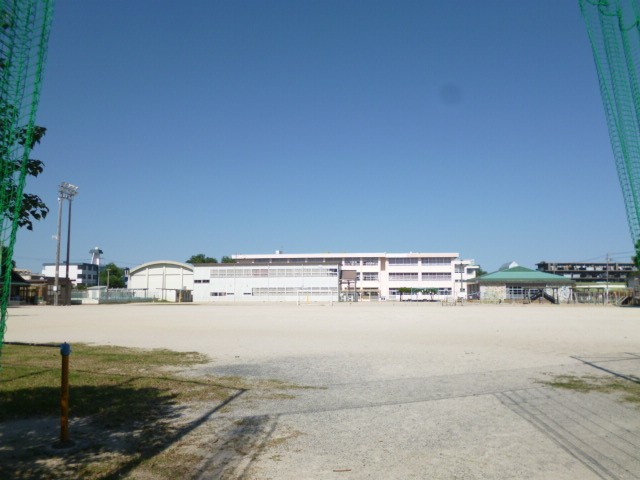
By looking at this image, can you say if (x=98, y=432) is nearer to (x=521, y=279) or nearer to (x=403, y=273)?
(x=521, y=279)

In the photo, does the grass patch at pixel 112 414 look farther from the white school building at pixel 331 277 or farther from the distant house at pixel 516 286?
the distant house at pixel 516 286

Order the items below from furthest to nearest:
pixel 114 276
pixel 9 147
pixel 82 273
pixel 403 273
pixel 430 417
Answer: pixel 82 273, pixel 114 276, pixel 403 273, pixel 430 417, pixel 9 147

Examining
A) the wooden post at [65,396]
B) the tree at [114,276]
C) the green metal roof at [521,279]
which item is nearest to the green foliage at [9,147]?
the wooden post at [65,396]

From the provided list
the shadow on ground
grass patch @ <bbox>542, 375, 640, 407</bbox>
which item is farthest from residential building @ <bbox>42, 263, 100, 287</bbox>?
grass patch @ <bbox>542, 375, 640, 407</bbox>

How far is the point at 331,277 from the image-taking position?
76.6 metres

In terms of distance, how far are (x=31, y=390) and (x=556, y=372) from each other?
9706mm

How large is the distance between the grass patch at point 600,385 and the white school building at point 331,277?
218 feet

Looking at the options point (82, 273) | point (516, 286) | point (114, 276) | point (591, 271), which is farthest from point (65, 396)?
point (591, 271)

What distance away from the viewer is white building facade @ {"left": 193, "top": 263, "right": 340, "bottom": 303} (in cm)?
7644

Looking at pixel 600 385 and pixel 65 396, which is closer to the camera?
pixel 65 396

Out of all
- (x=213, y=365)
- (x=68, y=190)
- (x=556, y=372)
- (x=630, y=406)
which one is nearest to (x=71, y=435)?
(x=213, y=365)

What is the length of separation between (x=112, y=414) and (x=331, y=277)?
7037 centimetres

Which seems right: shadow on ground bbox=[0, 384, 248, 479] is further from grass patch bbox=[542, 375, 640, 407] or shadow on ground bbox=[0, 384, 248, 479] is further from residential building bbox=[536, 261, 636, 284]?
residential building bbox=[536, 261, 636, 284]

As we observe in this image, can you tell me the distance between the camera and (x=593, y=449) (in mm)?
5277
